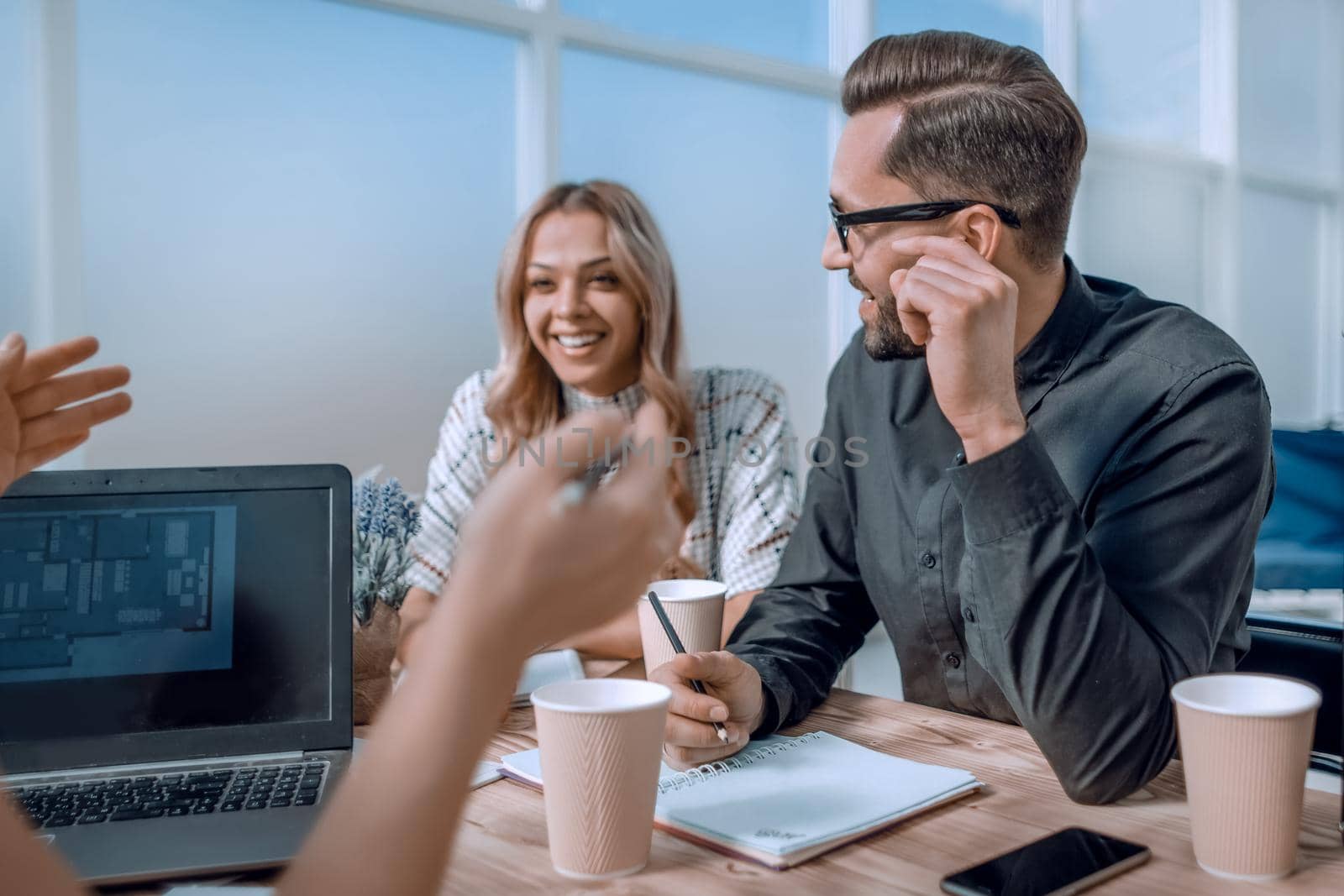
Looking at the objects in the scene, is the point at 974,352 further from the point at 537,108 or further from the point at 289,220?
the point at 537,108

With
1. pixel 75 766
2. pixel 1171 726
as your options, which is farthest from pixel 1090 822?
pixel 75 766

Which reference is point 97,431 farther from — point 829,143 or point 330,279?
point 829,143

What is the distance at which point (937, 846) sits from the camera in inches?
30.0

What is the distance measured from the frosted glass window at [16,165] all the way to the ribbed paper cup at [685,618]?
1.90m

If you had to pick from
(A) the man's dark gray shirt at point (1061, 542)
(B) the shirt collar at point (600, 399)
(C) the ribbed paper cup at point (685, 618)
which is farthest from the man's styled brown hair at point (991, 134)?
(B) the shirt collar at point (600, 399)

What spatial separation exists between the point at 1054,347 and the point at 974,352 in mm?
331

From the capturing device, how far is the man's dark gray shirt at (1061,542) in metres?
0.95

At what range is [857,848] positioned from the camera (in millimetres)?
763

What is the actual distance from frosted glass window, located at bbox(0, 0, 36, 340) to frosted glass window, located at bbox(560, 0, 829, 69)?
1420mm

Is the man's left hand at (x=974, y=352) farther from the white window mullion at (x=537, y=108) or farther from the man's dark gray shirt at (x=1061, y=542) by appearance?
the white window mullion at (x=537, y=108)

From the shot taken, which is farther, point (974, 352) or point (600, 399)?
point (600, 399)

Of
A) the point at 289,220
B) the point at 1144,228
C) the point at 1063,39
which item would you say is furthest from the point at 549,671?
the point at 1144,228

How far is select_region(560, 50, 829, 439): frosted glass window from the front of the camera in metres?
3.18

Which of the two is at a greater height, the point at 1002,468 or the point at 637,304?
the point at 637,304
